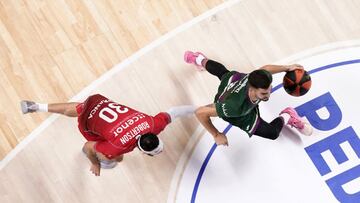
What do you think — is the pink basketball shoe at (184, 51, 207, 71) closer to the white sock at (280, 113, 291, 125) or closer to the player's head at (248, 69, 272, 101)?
the white sock at (280, 113, 291, 125)

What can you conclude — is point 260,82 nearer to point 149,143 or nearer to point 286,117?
point 149,143

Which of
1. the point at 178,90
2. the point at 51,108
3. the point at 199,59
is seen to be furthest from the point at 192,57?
the point at 51,108

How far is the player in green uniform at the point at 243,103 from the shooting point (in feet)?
9.45

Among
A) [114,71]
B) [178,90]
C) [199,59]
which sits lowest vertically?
[178,90]

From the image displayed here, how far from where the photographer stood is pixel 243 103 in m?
3.00

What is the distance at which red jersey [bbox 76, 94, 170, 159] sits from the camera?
3.04 meters

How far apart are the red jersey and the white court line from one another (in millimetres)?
529

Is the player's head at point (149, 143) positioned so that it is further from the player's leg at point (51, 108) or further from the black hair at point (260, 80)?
the player's leg at point (51, 108)

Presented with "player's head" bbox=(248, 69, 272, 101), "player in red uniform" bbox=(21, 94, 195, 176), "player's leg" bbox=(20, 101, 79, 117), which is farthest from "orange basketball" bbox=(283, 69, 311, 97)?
"player's leg" bbox=(20, 101, 79, 117)

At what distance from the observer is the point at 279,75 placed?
381cm

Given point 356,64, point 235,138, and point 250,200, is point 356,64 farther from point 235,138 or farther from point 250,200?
point 250,200

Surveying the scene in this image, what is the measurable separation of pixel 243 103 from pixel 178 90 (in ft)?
3.04

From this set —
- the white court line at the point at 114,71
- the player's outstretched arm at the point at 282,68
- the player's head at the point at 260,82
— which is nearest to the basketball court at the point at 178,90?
the white court line at the point at 114,71

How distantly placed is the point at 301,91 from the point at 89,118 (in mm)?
1417
